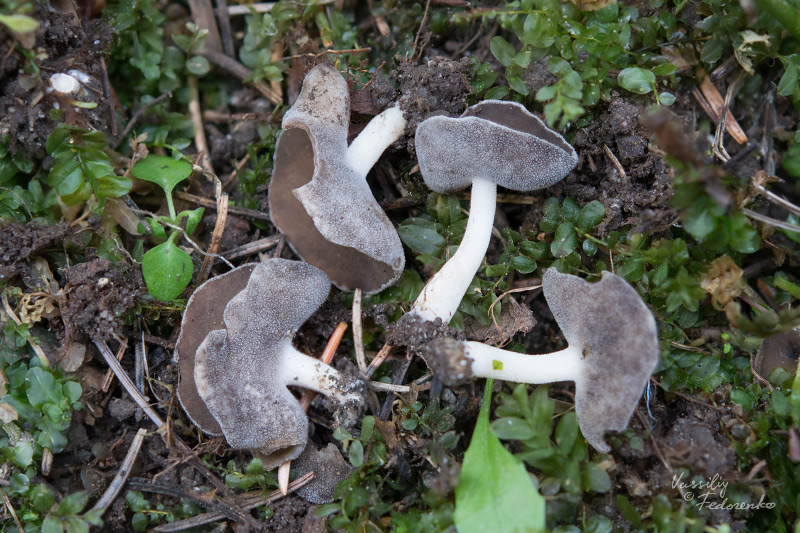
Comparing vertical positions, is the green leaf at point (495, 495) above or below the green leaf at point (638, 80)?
below

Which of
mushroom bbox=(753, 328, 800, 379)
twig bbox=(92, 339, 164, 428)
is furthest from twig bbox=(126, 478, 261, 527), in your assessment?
mushroom bbox=(753, 328, 800, 379)

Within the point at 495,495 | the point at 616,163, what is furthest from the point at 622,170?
the point at 495,495

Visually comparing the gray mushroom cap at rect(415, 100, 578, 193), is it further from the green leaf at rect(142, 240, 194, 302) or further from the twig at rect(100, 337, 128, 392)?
the twig at rect(100, 337, 128, 392)

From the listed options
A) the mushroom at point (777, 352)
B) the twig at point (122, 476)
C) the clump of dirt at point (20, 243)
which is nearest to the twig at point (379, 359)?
the twig at point (122, 476)

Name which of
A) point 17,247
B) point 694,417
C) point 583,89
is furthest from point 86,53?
point 694,417

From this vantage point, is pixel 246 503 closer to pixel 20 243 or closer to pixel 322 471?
pixel 322 471

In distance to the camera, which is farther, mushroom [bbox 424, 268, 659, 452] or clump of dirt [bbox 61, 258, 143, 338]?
clump of dirt [bbox 61, 258, 143, 338]

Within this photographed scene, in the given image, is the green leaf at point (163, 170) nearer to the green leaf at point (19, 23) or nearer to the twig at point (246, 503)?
the green leaf at point (19, 23)
